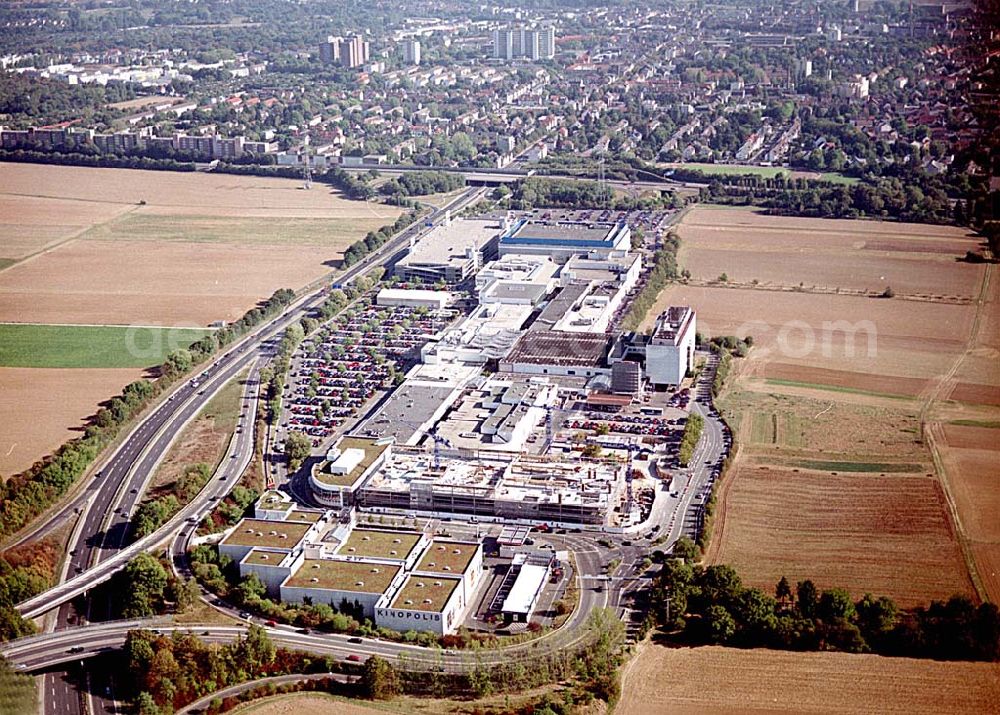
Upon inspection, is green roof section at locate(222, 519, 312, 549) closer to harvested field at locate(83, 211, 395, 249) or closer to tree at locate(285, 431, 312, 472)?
tree at locate(285, 431, 312, 472)

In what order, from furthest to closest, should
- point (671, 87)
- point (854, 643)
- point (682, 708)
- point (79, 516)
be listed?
1. point (671, 87)
2. point (79, 516)
3. point (854, 643)
4. point (682, 708)

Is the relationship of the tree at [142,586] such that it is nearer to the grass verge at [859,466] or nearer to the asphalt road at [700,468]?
the asphalt road at [700,468]

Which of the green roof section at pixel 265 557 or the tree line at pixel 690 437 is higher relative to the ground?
the tree line at pixel 690 437

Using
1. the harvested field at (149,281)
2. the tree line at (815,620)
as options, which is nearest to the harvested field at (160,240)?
the harvested field at (149,281)

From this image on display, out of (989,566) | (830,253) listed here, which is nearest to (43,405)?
(989,566)

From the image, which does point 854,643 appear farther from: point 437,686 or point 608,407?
point 608,407

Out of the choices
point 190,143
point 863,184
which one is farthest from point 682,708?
point 190,143

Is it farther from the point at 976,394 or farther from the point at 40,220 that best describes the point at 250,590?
the point at 40,220
